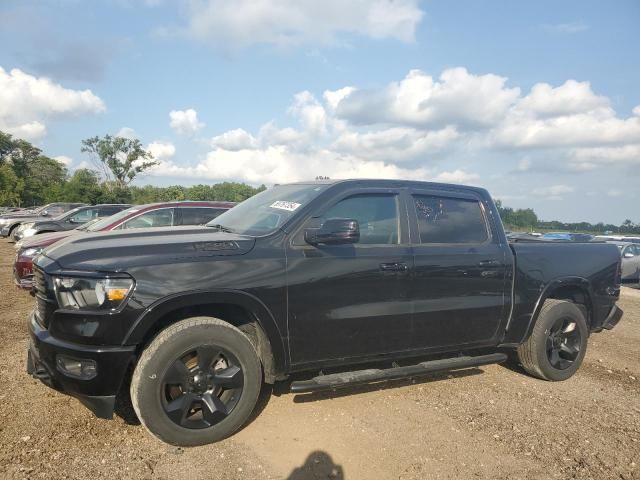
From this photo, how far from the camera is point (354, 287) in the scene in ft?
12.2

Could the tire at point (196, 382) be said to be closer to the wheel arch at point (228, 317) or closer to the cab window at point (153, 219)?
the wheel arch at point (228, 317)

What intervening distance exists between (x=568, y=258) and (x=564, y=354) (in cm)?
99

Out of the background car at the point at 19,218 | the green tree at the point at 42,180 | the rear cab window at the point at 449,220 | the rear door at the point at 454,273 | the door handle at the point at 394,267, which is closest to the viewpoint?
the door handle at the point at 394,267

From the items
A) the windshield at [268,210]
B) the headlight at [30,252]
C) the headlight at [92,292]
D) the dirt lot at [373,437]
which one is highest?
the windshield at [268,210]

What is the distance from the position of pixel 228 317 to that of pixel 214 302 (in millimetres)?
293

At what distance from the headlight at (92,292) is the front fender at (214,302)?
0.61ft

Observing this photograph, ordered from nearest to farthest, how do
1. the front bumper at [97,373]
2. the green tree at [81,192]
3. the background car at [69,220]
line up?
the front bumper at [97,373], the background car at [69,220], the green tree at [81,192]

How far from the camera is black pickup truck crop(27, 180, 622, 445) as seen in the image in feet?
10.1

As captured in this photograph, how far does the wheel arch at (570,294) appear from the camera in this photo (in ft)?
15.5

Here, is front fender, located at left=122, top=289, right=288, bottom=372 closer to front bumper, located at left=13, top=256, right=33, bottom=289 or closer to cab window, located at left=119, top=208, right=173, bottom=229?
front bumper, located at left=13, top=256, right=33, bottom=289

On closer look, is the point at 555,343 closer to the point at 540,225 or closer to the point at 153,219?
the point at 153,219

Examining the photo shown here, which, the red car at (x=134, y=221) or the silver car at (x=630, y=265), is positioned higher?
the red car at (x=134, y=221)

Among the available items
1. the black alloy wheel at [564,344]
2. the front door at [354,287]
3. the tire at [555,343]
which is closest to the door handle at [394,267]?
the front door at [354,287]

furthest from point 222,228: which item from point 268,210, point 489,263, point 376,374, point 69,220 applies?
point 69,220
